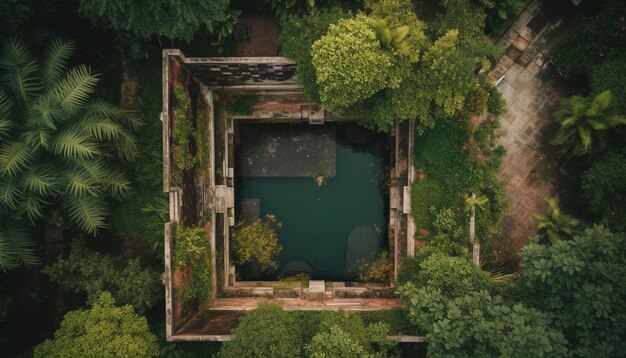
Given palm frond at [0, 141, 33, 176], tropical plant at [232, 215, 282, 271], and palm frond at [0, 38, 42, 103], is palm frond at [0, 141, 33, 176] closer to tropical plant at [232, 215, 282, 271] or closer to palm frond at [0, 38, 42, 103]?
palm frond at [0, 38, 42, 103]

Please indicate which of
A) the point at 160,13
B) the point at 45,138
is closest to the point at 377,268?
the point at 160,13

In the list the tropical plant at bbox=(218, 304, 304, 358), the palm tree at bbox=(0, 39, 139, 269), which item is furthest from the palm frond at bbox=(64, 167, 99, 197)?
the tropical plant at bbox=(218, 304, 304, 358)

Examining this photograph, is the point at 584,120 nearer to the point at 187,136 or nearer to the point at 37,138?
the point at 187,136

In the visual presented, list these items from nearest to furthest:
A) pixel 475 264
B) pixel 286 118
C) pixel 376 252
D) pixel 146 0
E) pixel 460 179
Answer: pixel 146 0 → pixel 475 264 → pixel 460 179 → pixel 286 118 → pixel 376 252

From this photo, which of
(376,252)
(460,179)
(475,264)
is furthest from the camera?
(376,252)

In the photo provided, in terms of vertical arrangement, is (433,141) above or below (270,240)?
above

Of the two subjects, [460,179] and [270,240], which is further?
[270,240]

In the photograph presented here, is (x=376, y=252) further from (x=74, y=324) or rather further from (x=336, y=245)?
(x=74, y=324)

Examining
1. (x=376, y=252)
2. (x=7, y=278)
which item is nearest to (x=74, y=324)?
(x=7, y=278)
